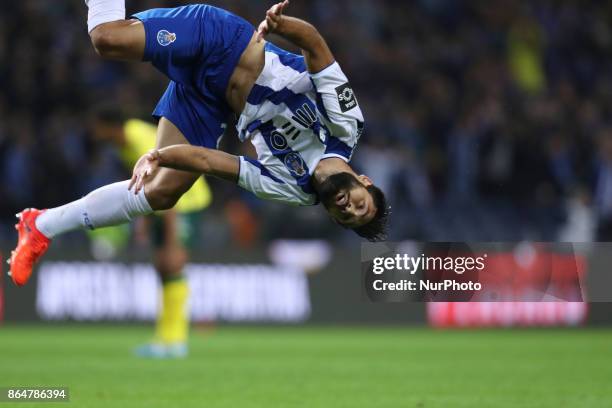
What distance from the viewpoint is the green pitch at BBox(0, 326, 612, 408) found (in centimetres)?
697

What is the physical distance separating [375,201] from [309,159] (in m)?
0.48

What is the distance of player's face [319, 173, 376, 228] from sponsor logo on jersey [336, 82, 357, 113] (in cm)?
41

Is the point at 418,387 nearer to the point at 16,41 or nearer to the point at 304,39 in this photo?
the point at 304,39

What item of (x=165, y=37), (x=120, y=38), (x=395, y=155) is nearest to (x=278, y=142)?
(x=165, y=37)

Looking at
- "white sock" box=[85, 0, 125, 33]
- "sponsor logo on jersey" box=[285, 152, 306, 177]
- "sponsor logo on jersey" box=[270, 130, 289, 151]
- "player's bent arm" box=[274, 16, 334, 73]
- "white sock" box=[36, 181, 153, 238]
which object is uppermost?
"white sock" box=[85, 0, 125, 33]

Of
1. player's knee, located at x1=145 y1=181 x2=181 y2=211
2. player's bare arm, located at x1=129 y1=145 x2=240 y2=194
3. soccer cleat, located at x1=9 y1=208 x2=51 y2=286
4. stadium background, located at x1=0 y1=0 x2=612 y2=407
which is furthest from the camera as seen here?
stadium background, located at x1=0 y1=0 x2=612 y2=407

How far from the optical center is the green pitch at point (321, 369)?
697 centimetres

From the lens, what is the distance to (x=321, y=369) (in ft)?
29.4

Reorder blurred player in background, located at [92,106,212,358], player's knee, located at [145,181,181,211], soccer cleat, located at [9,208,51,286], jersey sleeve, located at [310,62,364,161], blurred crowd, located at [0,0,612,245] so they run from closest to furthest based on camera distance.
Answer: jersey sleeve, located at [310,62,364,161] < soccer cleat, located at [9,208,51,286] < player's knee, located at [145,181,181,211] < blurred player in background, located at [92,106,212,358] < blurred crowd, located at [0,0,612,245]

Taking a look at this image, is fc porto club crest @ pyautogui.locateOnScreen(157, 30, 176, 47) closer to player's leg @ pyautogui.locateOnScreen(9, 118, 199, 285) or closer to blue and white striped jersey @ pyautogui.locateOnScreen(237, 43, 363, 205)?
blue and white striped jersey @ pyautogui.locateOnScreen(237, 43, 363, 205)

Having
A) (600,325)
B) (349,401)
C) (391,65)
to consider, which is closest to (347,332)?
(600,325)

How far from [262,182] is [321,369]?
8.42 feet

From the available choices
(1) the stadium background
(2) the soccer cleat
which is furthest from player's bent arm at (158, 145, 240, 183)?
(1) the stadium background

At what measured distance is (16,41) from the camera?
49.6 feet
